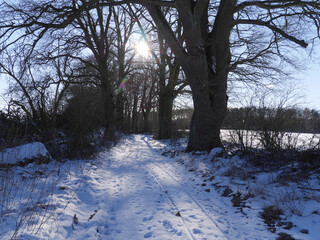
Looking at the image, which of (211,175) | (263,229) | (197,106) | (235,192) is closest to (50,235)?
(263,229)

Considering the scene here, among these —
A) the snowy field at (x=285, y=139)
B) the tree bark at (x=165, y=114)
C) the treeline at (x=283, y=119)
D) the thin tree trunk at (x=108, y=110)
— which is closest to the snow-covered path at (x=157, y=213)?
the snowy field at (x=285, y=139)

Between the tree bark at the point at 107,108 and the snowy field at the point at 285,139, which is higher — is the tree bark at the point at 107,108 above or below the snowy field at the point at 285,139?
above

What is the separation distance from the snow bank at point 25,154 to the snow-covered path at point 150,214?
1761 mm

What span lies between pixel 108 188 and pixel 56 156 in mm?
3347

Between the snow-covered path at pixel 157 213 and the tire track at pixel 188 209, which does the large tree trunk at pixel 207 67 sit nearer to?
the tire track at pixel 188 209

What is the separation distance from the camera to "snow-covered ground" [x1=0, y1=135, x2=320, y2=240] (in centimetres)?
278

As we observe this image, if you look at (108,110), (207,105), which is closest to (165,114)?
(108,110)

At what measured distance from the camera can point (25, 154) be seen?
5773 millimetres

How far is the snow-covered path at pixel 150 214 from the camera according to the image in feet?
9.23

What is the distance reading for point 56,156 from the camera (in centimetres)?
709

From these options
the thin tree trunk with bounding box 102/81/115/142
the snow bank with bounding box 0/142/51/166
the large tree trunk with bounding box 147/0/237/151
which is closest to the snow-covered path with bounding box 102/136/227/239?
the snow bank with bounding box 0/142/51/166

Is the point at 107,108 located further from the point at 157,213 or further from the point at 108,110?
the point at 157,213

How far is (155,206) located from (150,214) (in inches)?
13.8

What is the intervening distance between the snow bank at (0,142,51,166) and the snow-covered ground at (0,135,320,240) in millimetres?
295
